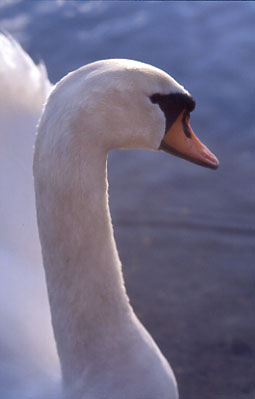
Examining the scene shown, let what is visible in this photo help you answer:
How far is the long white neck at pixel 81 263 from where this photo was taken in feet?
5.88

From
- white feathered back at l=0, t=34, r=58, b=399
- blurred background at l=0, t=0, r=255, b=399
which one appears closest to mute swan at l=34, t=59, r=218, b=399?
white feathered back at l=0, t=34, r=58, b=399

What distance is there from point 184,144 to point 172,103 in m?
0.21

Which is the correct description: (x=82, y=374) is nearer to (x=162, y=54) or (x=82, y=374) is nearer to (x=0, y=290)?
(x=0, y=290)

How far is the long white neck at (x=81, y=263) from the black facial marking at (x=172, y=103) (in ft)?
0.74

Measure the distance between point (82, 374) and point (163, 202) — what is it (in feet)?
6.39

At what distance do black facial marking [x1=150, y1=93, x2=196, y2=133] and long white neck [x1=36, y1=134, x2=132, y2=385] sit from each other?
0.22m

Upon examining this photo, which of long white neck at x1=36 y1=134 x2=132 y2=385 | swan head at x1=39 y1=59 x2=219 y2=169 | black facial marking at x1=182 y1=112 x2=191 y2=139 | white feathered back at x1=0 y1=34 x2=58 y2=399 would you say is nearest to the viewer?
swan head at x1=39 y1=59 x2=219 y2=169

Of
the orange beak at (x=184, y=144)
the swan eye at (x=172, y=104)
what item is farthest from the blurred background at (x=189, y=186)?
the swan eye at (x=172, y=104)

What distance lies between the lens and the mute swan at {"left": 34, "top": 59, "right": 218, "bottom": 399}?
1708mm

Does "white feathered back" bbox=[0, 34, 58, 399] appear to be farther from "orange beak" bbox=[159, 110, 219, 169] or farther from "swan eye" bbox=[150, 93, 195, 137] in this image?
"swan eye" bbox=[150, 93, 195, 137]

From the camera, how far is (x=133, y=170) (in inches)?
Result: 165

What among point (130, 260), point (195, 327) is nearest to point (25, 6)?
point (130, 260)

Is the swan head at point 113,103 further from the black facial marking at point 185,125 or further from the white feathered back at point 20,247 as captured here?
the white feathered back at point 20,247

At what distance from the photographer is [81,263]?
1.92m
